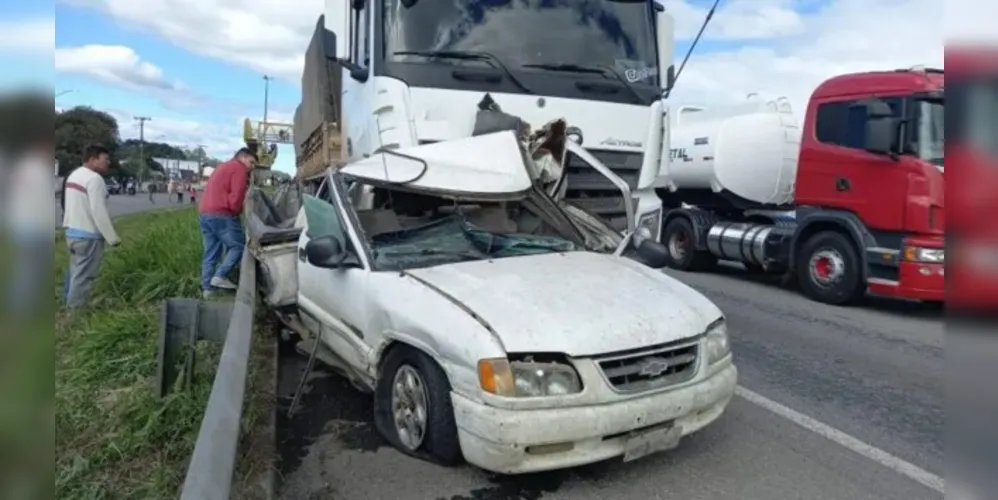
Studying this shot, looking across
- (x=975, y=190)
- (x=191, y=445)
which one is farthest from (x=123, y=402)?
(x=975, y=190)

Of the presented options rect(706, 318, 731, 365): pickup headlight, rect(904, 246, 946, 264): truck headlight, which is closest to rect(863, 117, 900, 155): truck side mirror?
rect(904, 246, 946, 264): truck headlight

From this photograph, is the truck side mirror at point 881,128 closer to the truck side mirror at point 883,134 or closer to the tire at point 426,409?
the truck side mirror at point 883,134

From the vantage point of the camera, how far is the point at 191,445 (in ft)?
12.7

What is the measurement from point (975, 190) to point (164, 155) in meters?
65.2

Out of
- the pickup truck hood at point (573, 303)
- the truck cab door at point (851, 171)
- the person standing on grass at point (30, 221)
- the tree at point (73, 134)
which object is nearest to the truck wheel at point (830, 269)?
the truck cab door at point (851, 171)

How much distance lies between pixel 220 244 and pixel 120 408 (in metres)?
4.05

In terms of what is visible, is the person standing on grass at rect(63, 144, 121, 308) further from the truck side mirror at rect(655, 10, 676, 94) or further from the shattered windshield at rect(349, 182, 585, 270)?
the truck side mirror at rect(655, 10, 676, 94)

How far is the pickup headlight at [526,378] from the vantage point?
3.38 metres

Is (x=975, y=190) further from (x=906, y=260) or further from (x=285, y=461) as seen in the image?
(x=906, y=260)

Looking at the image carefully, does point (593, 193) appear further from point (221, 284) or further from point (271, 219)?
point (271, 219)

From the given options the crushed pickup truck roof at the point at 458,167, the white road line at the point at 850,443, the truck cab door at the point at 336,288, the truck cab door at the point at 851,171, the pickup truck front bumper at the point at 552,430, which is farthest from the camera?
the truck cab door at the point at 851,171

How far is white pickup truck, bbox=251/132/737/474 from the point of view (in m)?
3.43

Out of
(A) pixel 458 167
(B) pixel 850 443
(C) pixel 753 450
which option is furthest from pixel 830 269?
(A) pixel 458 167

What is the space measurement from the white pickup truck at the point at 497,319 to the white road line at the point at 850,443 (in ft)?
2.63
